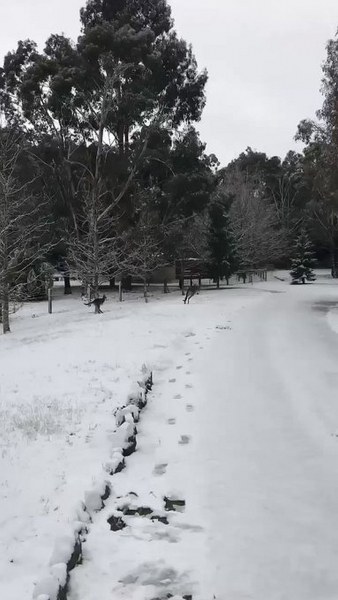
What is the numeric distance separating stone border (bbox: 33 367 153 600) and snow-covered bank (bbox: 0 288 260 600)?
10 cm

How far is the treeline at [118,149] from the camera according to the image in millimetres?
25797

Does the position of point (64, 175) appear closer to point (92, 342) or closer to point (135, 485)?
point (92, 342)

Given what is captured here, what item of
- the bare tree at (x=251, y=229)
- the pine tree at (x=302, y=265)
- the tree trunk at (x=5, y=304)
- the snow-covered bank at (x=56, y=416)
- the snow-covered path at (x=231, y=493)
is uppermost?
the bare tree at (x=251, y=229)

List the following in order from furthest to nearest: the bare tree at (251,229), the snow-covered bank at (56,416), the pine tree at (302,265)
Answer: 1. the pine tree at (302,265)
2. the bare tree at (251,229)
3. the snow-covered bank at (56,416)

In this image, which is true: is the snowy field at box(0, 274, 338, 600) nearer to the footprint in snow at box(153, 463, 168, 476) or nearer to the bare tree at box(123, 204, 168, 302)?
the footprint in snow at box(153, 463, 168, 476)

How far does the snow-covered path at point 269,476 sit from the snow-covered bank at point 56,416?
1.13 m

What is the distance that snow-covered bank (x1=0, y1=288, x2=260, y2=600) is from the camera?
3637mm

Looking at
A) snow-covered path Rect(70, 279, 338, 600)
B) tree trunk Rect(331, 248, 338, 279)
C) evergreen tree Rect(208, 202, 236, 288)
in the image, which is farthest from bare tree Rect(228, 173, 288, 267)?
snow-covered path Rect(70, 279, 338, 600)

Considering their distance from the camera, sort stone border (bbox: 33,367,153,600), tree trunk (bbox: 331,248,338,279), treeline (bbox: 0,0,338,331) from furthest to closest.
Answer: tree trunk (bbox: 331,248,338,279)
treeline (bbox: 0,0,338,331)
stone border (bbox: 33,367,153,600)

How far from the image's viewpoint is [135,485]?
457 cm

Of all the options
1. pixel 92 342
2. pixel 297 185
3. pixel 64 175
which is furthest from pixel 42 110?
pixel 297 185

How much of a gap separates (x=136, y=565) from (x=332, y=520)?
1604 millimetres

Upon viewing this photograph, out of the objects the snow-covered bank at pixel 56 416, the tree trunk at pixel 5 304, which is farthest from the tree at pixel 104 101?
the snow-covered bank at pixel 56 416

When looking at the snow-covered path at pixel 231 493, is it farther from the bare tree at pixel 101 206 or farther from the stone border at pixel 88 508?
the bare tree at pixel 101 206
